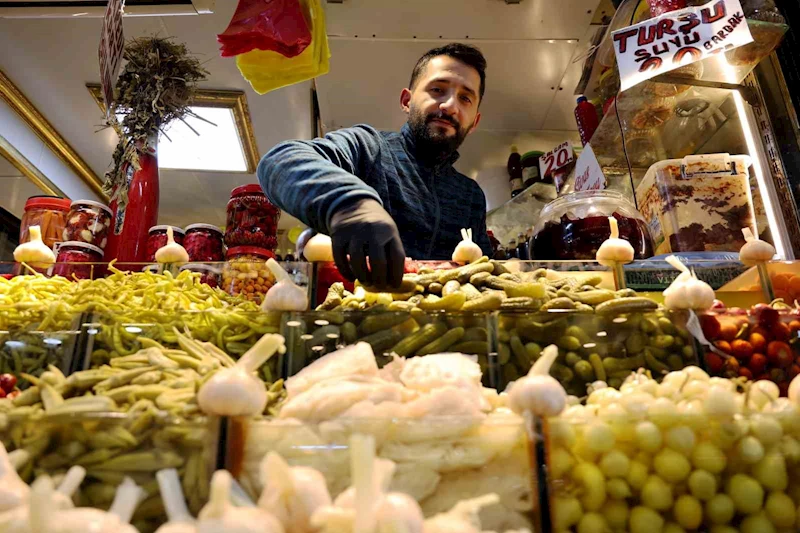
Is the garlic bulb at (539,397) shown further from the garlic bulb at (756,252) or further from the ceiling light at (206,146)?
the ceiling light at (206,146)

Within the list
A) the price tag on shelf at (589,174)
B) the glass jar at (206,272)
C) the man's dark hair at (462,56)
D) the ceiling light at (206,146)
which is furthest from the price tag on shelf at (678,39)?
the ceiling light at (206,146)

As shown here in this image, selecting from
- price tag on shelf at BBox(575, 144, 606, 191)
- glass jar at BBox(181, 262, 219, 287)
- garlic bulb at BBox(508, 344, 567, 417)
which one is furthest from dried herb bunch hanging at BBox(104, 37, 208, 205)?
garlic bulb at BBox(508, 344, 567, 417)

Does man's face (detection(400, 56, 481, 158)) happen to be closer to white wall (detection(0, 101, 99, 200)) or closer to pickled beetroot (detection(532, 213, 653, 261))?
pickled beetroot (detection(532, 213, 653, 261))

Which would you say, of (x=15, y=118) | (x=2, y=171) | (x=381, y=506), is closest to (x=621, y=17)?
(x=381, y=506)

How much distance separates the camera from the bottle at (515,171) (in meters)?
4.11

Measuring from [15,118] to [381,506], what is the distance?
5.11 meters

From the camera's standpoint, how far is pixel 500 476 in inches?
26.9

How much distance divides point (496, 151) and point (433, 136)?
198cm

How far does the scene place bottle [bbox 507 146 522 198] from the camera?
411 centimetres

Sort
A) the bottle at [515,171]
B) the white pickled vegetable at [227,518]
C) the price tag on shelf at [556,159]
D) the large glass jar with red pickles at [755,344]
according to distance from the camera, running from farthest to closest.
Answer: the bottle at [515,171], the price tag on shelf at [556,159], the large glass jar with red pickles at [755,344], the white pickled vegetable at [227,518]

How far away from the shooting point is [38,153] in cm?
468

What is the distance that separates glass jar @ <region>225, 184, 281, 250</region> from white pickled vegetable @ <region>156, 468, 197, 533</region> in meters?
1.36

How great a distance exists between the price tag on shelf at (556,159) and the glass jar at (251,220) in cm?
216

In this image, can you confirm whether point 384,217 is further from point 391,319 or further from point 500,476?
point 500,476
